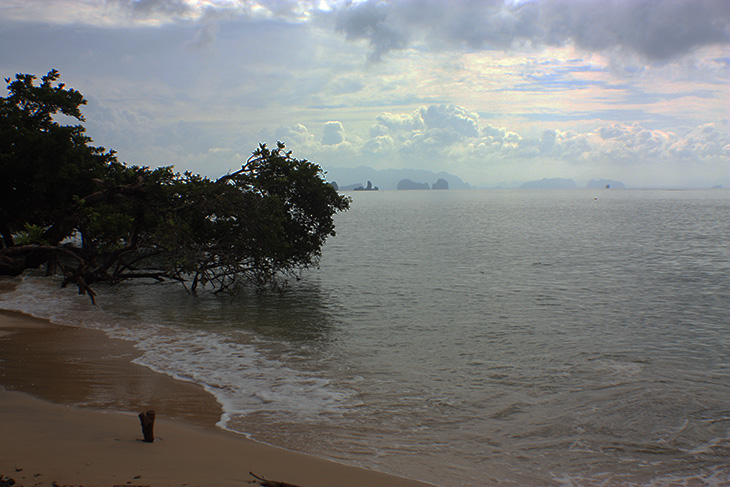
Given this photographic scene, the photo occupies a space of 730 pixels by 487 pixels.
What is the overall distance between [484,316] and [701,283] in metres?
14.8

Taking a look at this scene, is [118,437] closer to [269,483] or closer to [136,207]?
[269,483]

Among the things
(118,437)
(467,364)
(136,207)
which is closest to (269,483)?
(118,437)

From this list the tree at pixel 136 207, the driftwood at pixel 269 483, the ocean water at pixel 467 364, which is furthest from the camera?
the tree at pixel 136 207

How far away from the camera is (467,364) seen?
15188 mm

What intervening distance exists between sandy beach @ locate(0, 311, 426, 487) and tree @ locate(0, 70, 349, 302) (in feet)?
22.8

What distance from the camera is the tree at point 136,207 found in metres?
19.9

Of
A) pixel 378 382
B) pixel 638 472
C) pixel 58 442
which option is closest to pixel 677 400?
pixel 638 472

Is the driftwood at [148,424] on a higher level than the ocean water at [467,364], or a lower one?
higher

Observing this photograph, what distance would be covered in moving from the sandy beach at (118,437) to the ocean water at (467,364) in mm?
833

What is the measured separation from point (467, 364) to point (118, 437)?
9.73 meters

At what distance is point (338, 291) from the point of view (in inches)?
1094

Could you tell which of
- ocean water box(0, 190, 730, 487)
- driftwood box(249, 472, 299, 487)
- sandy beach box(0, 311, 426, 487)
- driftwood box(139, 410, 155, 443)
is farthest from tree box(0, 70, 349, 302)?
driftwood box(249, 472, 299, 487)

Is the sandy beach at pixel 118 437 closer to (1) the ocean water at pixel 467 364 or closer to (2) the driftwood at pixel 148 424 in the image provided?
(2) the driftwood at pixel 148 424

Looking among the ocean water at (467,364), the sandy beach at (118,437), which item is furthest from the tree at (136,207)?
the sandy beach at (118,437)
